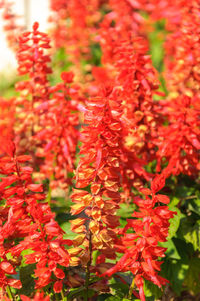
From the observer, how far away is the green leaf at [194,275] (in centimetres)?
277

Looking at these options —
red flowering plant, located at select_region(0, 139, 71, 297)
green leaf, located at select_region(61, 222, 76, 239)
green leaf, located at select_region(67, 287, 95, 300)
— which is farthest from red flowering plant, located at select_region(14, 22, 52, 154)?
green leaf, located at select_region(67, 287, 95, 300)

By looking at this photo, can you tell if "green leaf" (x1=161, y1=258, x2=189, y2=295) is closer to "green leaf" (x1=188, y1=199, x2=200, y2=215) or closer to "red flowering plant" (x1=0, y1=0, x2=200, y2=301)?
"red flowering plant" (x1=0, y1=0, x2=200, y2=301)

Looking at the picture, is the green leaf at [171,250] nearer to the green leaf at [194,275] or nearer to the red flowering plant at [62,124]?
the green leaf at [194,275]

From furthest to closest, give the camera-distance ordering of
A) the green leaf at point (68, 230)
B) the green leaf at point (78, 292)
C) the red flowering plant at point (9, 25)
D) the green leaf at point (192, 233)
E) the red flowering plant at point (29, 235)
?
the red flowering plant at point (9, 25) → the green leaf at point (192, 233) → the green leaf at point (68, 230) → the green leaf at point (78, 292) → the red flowering plant at point (29, 235)

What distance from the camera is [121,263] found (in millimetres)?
1798

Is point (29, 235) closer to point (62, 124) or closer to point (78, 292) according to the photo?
point (78, 292)

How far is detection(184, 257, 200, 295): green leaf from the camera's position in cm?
277

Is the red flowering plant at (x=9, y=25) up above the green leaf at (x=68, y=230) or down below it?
above

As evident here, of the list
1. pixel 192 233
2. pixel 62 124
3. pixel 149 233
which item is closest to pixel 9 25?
pixel 62 124

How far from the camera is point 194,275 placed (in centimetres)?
277

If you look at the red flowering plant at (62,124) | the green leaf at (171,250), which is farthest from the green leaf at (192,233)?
the red flowering plant at (62,124)

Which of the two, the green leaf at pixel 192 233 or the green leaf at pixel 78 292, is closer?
the green leaf at pixel 78 292

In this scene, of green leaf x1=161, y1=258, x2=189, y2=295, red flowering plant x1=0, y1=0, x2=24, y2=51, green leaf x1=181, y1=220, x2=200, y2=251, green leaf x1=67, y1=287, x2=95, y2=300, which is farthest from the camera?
red flowering plant x1=0, y1=0, x2=24, y2=51

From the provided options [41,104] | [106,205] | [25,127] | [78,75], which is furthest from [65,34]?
[106,205]
